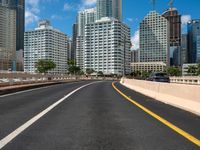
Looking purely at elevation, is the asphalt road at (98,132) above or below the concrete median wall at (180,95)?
below

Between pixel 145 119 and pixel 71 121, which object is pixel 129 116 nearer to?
pixel 145 119

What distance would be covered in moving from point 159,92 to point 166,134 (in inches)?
388

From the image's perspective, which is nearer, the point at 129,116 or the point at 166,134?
the point at 166,134

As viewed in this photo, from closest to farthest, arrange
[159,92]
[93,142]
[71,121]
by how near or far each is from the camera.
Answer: [93,142]
[71,121]
[159,92]

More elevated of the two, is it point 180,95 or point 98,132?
point 180,95

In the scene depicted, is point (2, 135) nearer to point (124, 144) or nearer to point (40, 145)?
point (40, 145)

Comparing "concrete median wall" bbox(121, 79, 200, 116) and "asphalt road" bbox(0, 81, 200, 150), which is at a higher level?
"concrete median wall" bbox(121, 79, 200, 116)

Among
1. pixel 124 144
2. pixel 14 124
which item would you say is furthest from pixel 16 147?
pixel 14 124

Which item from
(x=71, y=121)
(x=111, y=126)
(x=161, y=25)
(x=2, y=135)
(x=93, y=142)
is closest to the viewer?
(x=93, y=142)

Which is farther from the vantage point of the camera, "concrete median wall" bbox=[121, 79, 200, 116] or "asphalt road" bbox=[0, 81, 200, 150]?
"concrete median wall" bbox=[121, 79, 200, 116]

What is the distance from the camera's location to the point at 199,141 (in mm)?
6246

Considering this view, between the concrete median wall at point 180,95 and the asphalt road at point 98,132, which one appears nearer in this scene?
A: the asphalt road at point 98,132

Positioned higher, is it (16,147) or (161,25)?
(161,25)

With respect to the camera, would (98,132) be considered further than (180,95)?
No
